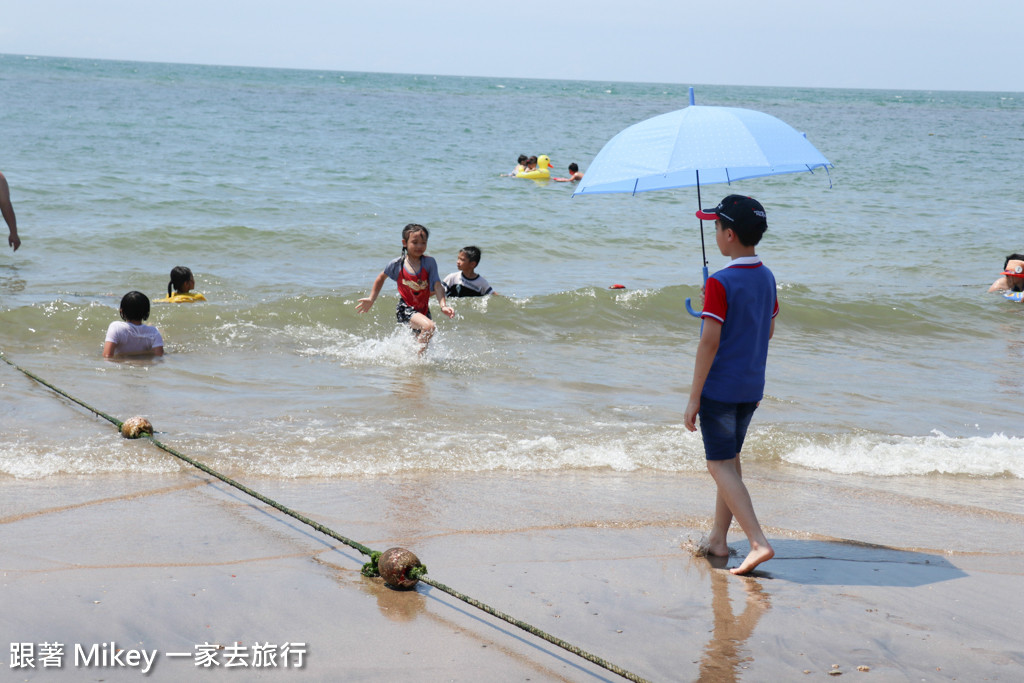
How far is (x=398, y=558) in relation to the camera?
3662 mm

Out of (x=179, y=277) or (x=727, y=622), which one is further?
(x=179, y=277)

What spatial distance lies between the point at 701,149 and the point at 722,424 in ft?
5.13

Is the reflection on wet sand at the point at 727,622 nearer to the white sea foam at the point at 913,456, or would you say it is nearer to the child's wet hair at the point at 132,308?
the white sea foam at the point at 913,456

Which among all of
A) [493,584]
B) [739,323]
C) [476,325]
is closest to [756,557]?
[739,323]

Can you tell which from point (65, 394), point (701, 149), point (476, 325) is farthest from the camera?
point (476, 325)

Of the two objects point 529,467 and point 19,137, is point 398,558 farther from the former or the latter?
point 19,137

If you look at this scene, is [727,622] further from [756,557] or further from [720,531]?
[720,531]

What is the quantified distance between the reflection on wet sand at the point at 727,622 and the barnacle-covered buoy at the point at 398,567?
1.15 metres

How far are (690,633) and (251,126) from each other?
36.0 metres

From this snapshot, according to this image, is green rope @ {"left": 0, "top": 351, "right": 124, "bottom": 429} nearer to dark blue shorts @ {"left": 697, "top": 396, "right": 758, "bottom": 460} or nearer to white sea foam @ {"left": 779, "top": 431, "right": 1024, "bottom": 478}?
dark blue shorts @ {"left": 697, "top": 396, "right": 758, "bottom": 460}

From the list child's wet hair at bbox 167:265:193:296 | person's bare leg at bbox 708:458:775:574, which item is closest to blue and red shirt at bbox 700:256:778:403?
person's bare leg at bbox 708:458:775:574

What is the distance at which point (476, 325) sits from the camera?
33.5 feet

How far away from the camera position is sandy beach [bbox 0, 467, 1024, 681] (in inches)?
126

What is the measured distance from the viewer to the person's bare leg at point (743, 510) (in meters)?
3.96
